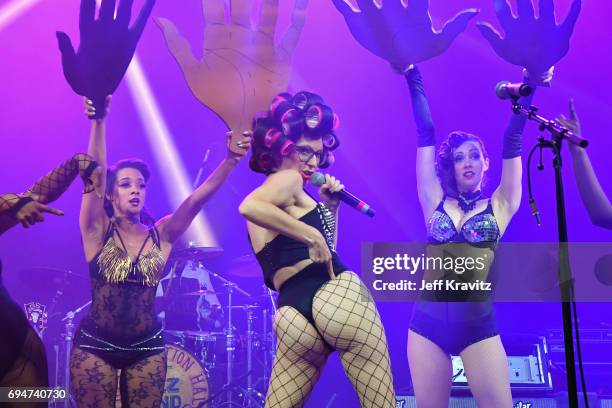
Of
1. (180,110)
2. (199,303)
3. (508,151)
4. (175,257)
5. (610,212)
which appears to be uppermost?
(180,110)

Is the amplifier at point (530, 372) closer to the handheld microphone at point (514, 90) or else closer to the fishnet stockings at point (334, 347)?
the fishnet stockings at point (334, 347)

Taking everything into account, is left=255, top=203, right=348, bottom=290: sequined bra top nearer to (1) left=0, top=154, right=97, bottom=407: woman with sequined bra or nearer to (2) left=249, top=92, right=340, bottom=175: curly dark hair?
(2) left=249, top=92, right=340, bottom=175: curly dark hair

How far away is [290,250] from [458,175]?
1.33 meters

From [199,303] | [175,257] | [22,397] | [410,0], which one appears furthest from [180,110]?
[22,397]

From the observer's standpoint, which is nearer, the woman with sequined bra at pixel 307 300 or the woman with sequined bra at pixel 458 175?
the woman with sequined bra at pixel 307 300

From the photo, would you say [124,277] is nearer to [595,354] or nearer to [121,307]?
[121,307]

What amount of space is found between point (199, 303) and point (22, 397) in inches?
41.9

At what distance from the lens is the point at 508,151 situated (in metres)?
4.19

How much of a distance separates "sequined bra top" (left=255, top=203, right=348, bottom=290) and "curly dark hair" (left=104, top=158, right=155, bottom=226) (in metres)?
1.06

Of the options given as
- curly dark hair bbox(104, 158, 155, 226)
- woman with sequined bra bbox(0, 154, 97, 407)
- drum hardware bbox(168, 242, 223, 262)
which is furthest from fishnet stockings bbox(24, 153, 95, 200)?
drum hardware bbox(168, 242, 223, 262)

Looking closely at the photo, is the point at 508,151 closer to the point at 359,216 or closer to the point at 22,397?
the point at 359,216

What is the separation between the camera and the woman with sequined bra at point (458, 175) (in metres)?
3.96

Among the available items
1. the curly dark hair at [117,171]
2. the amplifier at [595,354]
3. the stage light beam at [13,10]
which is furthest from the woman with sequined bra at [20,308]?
the amplifier at [595,354]

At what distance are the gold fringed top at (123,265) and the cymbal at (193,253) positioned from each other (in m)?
0.12
